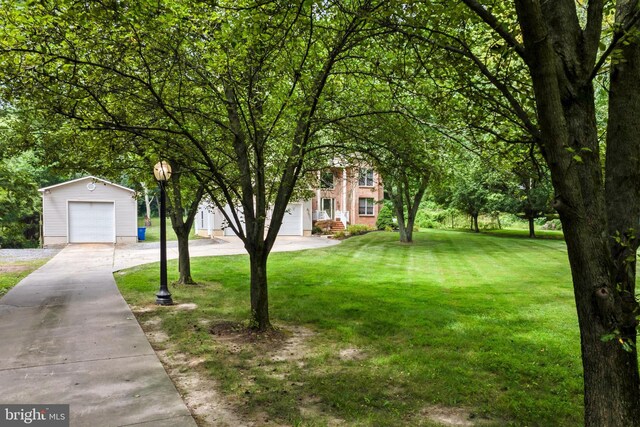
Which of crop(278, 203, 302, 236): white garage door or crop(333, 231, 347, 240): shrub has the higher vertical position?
crop(278, 203, 302, 236): white garage door

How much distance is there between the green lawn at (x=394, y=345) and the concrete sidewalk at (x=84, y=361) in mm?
648

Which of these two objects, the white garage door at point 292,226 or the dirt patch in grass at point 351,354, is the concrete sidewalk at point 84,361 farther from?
the white garage door at point 292,226

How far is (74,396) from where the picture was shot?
446 centimetres

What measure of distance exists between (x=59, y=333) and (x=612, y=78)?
824 cm

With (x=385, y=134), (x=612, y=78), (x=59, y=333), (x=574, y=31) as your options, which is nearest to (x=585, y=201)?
(x=612, y=78)

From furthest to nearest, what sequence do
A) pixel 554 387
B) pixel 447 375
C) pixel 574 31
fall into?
pixel 447 375 → pixel 554 387 → pixel 574 31

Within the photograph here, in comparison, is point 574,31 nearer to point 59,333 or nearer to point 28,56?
point 28,56

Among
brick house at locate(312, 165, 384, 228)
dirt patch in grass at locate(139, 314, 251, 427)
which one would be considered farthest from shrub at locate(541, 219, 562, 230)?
dirt patch in grass at locate(139, 314, 251, 427)

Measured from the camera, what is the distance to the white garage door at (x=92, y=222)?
25.2 m

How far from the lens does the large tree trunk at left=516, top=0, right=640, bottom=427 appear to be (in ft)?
8.98

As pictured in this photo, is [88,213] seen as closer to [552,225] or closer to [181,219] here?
[181,219]

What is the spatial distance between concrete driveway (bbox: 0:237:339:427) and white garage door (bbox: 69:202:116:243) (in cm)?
1486

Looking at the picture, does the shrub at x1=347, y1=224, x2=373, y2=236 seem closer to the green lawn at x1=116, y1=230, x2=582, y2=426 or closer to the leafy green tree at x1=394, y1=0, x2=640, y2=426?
the green lawn at x1=116, y1=230, x2=582, y2=426

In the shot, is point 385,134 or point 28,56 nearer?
point 28,56
